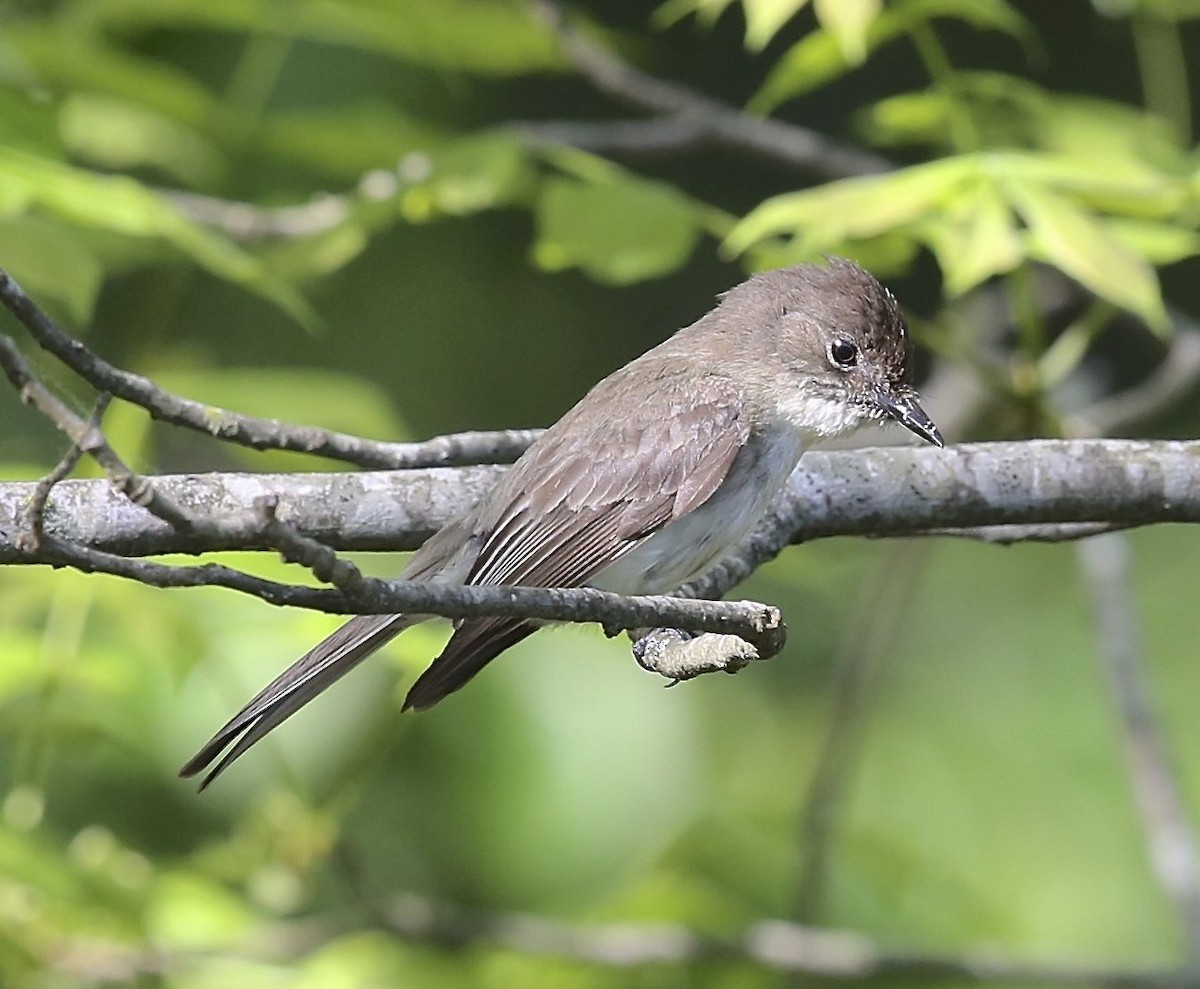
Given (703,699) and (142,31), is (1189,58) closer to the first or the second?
(703,699)

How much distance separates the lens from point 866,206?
310cm

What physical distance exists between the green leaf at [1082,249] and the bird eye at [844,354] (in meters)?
0.65

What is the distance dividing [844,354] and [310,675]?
1423 mm

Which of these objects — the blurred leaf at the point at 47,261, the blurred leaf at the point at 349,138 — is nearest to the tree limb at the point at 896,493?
the blurred leaf at the point at 47,261

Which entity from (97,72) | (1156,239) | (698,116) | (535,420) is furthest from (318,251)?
(535,420)

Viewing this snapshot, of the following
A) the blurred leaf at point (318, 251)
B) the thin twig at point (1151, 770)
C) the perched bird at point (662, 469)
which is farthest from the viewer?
the thin twig at point (1151, 770)

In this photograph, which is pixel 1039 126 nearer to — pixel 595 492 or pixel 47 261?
pixel 595 492

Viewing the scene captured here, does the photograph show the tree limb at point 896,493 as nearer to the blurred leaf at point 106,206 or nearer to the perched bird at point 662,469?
the perched bird at point 662,469

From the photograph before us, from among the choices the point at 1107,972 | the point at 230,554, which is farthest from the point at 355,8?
the point at 1107,972

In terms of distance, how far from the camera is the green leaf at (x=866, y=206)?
3.05m

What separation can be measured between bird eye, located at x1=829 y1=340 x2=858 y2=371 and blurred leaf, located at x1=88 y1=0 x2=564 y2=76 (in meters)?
1.37

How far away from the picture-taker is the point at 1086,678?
6.43 metres

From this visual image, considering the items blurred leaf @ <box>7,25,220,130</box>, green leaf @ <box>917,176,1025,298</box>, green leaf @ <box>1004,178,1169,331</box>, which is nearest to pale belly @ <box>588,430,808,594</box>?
green leaf @ <box>917,176,1025,298</box>

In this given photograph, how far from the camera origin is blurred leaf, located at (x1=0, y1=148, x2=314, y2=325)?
294 cm
